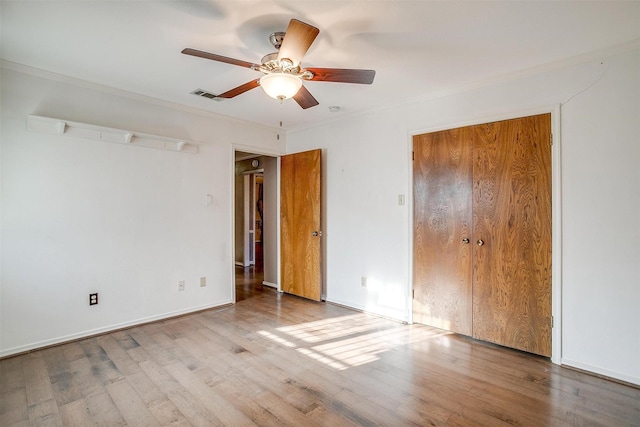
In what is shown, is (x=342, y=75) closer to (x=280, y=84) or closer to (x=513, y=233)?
(x=280, y=84)

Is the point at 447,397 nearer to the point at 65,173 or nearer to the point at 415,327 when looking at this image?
the point at 415,327

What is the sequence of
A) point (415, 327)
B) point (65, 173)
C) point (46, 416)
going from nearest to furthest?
point (46, 416) < point (65, 173) < point (415, 327)

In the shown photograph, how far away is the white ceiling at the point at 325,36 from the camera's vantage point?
1924 millimetres

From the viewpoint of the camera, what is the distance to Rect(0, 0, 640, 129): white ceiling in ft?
6.31

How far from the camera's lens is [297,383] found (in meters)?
2.30

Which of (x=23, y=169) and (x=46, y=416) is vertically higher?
(x=23, y=169)

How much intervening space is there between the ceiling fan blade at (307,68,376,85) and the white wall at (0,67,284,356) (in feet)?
7.48

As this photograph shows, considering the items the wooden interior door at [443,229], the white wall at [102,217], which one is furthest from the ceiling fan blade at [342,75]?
the white wall at [102,217]

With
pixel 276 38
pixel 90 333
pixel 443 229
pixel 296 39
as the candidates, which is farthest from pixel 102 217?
pixel 443 229

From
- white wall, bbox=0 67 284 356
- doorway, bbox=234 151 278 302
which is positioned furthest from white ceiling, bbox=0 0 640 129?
doorway, bbox=234 151 278 302

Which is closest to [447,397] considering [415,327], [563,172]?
[415,327]

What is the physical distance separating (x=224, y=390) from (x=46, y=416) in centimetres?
103

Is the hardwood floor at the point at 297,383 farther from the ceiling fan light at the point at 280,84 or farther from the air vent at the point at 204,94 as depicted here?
the air vent at the point at 204,94

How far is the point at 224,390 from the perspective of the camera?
2211 millimetres
